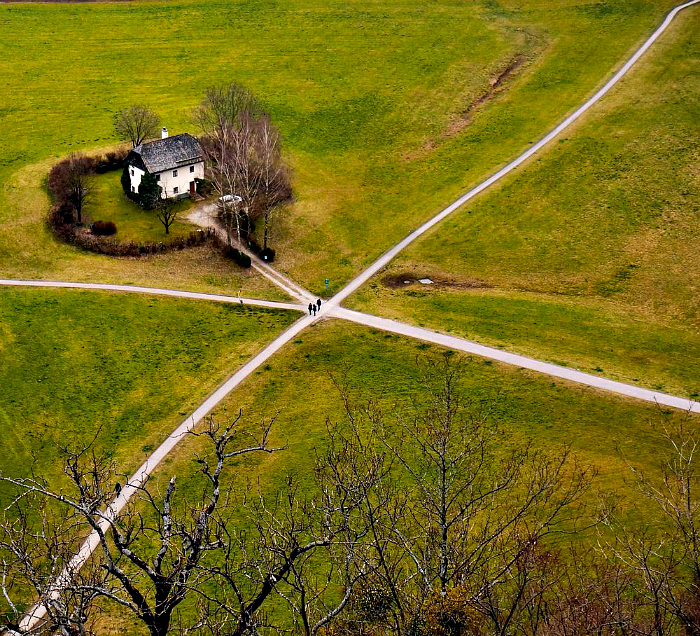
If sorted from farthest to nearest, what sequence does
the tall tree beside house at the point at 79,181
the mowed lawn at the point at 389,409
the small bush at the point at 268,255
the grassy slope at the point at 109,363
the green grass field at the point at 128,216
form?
the tall tree beside house at the point at 79,181 → the green grass field at the point at 128,216 → the small bush at the point at 268,255 → the grassy slope at the point at 109,363 → the mowed lawn at the point at 389,409

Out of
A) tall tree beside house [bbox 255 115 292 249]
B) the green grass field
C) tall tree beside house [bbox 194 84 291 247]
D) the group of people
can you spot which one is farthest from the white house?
the group of people

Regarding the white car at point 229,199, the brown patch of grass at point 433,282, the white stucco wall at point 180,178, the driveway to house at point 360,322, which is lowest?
the brown patch of grass at point 433,282

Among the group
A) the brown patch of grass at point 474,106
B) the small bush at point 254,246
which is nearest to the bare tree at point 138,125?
the small bush at point 254,246

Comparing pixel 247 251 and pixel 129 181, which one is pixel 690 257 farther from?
pixel 129 181

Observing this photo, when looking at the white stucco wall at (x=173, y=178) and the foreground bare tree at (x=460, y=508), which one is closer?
the foreground bare tree at (x=460, y=508)

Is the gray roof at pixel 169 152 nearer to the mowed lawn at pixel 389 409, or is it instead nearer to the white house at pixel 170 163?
the white house at pixel 170 163

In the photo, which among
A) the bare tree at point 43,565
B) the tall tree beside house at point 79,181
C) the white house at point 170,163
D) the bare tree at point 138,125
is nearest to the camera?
the bare tree at point 43,565
